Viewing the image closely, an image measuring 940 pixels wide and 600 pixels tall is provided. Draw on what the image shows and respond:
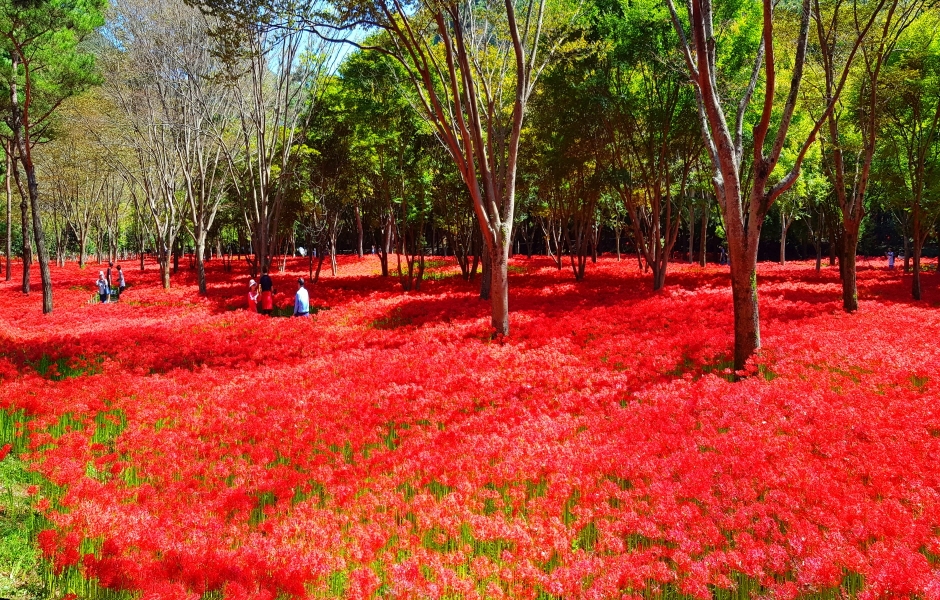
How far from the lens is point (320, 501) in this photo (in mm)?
5871

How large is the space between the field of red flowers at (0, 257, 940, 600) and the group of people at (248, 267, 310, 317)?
4904mm

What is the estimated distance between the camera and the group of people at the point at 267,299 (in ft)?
59.9

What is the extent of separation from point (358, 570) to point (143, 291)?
97.7ft

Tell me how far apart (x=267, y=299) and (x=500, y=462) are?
15.3 m

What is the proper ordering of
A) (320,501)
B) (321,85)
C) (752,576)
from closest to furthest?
(752,576) → (320,501) → (321,85)

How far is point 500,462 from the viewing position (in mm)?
6480

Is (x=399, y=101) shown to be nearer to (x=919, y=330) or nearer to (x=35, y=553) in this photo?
(x=919, y=330)

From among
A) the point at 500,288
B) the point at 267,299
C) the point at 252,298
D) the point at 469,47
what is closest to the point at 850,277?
the point at 500,288

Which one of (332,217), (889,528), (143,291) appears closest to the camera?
(889,528)

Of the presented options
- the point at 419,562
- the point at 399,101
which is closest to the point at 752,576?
the point at 419,562

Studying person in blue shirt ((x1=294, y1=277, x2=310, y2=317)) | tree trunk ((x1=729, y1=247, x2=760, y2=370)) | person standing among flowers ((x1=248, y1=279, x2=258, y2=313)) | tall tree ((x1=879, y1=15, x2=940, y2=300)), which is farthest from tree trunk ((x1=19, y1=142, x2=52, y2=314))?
tall tree ((x1=879, y1=15, x2=940, y2=300))

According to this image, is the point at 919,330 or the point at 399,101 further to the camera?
the point at 399,101

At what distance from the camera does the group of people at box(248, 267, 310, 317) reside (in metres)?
18.3

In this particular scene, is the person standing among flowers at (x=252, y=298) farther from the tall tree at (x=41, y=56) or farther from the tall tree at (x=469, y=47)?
the tall tree at (x=469, y=47)
